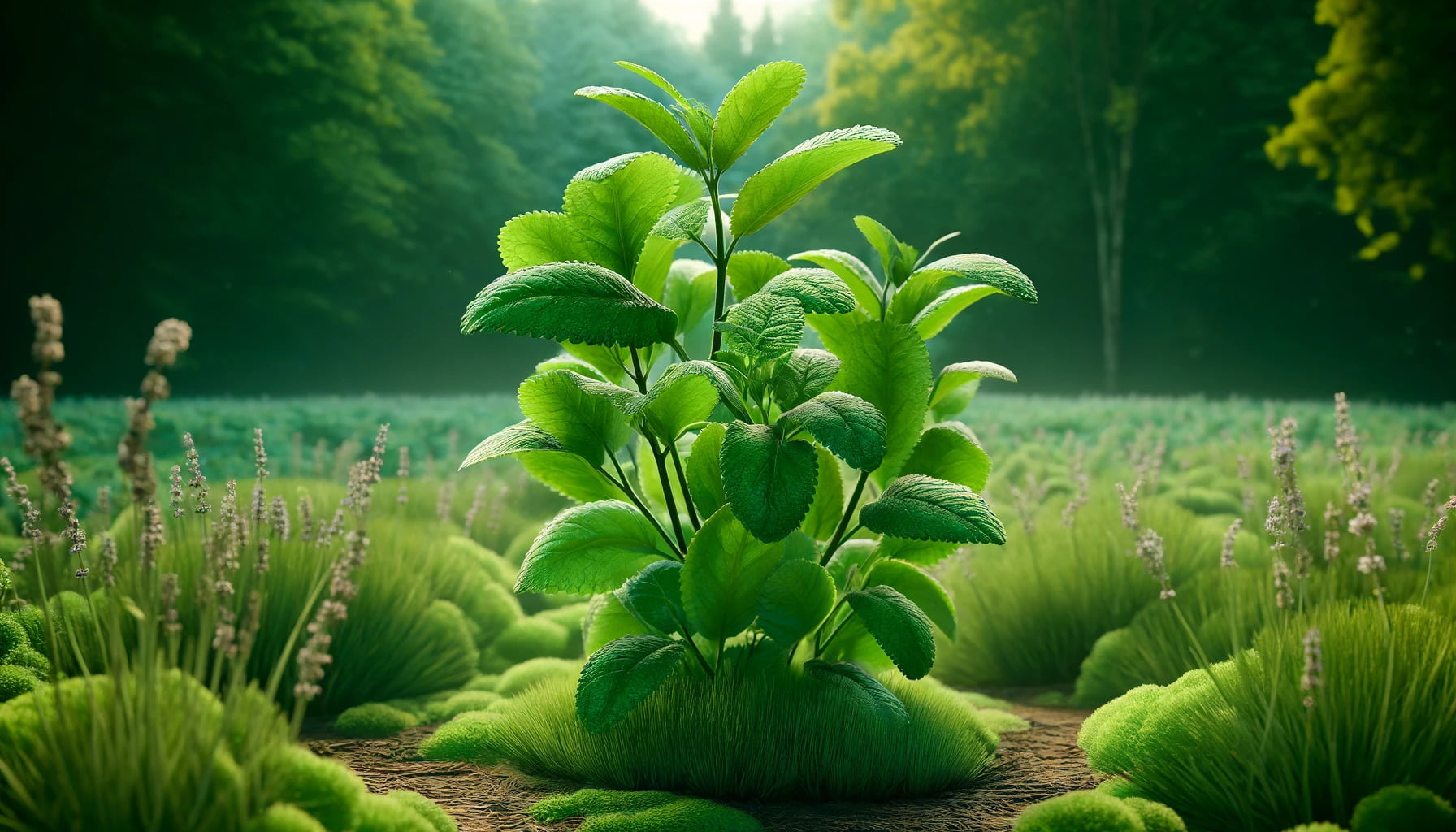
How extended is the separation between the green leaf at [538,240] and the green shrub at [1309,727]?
5.08 feet

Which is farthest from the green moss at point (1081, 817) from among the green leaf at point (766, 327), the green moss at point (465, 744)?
the green moss at point (465, 744)

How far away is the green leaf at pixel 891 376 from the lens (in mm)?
1989

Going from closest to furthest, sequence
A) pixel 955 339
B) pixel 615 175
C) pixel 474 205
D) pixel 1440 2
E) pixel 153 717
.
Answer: pixel 153 717 → pixel 615 175 → pixel 1440 2 → pixel 474 205 → pixel 955 339

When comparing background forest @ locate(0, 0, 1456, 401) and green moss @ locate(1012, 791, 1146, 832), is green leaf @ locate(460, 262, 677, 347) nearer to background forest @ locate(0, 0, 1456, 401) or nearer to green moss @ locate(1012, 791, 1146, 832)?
green moss @ locate(1012, 791, 1146, 832)

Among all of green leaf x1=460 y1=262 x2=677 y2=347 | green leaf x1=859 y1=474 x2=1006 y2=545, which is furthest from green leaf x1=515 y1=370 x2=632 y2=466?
green leaf x1=859 y1=474 x2=1006 y2=545

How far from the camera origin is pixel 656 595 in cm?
195

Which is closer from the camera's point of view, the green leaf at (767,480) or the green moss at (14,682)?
the green leaf at (767,480)

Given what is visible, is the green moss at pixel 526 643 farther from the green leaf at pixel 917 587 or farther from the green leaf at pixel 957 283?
the green leaf at pixel 957 283

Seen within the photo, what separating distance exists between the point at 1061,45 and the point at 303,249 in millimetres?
14748

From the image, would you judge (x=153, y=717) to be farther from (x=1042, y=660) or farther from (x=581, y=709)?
(x=1042, y=660)

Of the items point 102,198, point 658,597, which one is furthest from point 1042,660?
point 102,198

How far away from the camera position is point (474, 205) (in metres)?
21.5

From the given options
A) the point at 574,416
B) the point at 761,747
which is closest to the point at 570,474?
the point at 574,416

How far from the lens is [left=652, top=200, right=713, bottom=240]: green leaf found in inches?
77.3
